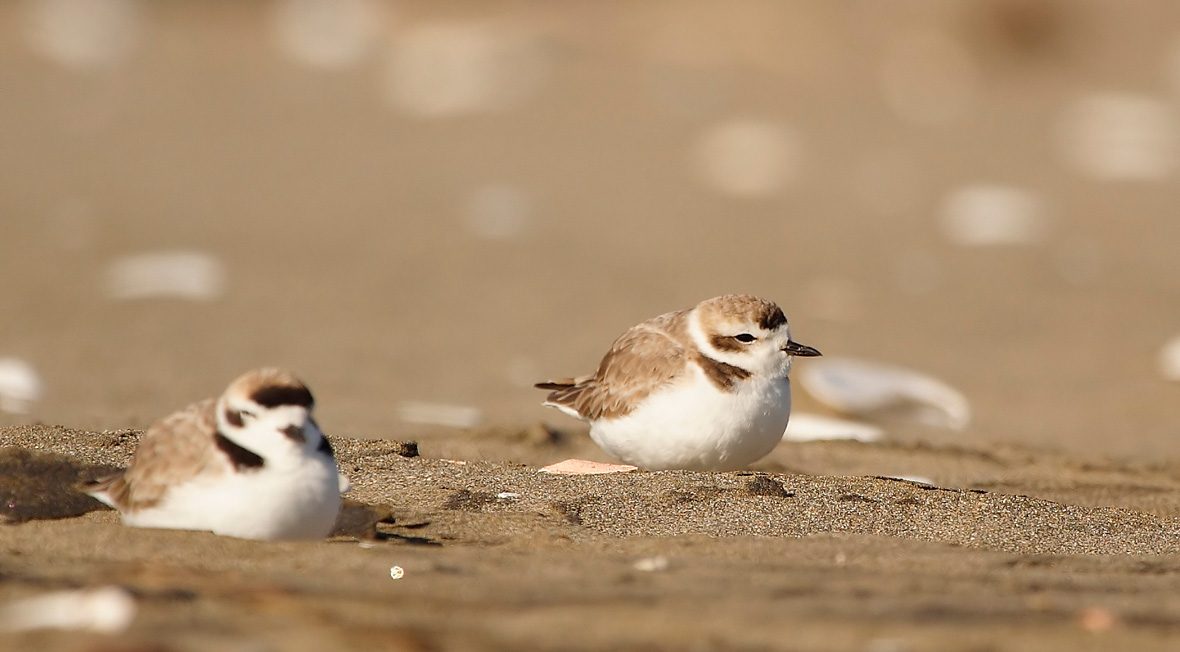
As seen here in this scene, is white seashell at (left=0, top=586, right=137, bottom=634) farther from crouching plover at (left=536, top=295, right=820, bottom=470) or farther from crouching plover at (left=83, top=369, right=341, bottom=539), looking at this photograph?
crouching plover at (left=536, top=295, right=820, bottom=470)

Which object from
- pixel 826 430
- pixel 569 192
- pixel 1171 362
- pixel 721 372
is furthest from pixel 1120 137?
pixel 721 372

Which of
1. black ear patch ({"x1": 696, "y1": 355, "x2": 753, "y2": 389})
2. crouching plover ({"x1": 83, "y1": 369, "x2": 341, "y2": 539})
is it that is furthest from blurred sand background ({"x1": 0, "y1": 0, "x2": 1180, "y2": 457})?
crouching plover ({"x1": 83, "y1": 369, "x2": 341, "y2": 539})

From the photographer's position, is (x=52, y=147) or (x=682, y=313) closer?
(x=682, y=313)

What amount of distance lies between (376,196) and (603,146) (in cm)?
317

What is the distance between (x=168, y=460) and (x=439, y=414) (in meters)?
4.25

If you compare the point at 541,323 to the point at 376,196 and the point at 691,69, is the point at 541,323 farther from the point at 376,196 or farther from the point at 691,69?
the point at 691,69

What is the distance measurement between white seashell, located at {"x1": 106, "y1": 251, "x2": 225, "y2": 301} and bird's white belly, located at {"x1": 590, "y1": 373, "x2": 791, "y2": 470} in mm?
6868

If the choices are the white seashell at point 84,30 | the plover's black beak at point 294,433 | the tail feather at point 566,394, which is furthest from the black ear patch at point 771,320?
the white seashell at point 84,30

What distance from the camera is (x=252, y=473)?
471 cm

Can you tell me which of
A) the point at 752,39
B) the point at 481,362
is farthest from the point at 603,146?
the point at 481,362

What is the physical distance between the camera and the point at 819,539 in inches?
211

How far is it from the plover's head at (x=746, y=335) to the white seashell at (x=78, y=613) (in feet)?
10.2

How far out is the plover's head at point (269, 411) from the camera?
473cm

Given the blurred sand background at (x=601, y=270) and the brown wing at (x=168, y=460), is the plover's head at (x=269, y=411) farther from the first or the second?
the blurred sand background at (x=601, y=270)
